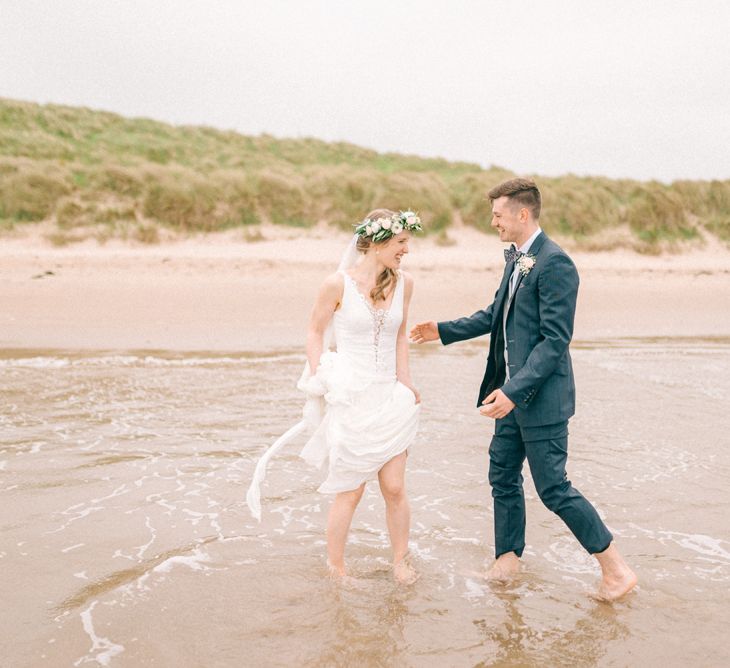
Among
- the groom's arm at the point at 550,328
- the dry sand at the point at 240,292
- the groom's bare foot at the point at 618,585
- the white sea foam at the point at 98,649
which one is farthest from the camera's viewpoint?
the dry sand at the point at 240,292

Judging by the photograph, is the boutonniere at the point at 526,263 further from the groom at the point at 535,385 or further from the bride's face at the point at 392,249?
the bride's face at the point at 392,249

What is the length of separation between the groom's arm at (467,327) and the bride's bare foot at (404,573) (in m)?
1.37

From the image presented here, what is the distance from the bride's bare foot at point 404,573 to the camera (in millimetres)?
4383

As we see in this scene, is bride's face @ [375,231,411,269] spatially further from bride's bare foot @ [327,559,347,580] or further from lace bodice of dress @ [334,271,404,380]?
bride's bare foot @ [327,559,347,580]

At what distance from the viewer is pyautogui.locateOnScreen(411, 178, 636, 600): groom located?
4055 millimetres

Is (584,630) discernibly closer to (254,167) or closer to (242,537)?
(242,537)

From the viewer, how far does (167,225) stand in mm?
20938

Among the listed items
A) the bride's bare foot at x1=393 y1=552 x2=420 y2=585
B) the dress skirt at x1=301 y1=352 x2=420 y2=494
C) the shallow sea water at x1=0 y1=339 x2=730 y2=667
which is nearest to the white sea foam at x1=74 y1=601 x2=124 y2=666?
the shallow sea water at x1=0 y1=339 x2=730 y2=667

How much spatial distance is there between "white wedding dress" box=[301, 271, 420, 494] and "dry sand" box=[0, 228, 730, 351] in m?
8.21

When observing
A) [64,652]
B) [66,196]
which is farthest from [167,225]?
[64,652]

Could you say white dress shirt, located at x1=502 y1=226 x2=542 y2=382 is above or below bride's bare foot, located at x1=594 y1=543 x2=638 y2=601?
above

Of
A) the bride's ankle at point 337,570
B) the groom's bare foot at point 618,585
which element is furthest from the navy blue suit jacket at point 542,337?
the bride's ankle at point 337,570

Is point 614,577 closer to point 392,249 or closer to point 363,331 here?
point 363,331

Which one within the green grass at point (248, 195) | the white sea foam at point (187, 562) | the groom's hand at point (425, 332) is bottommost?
the white sea foam at point (187, 562)
